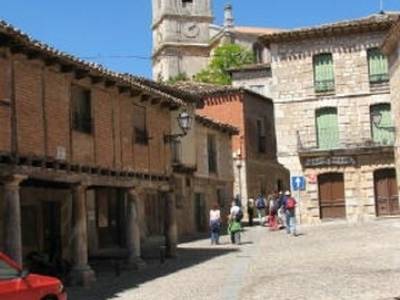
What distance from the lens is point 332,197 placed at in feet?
129

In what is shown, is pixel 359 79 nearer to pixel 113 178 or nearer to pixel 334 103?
pixel 334 103

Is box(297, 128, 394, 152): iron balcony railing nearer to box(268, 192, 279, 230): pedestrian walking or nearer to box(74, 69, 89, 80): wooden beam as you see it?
box(268, 192, 279, 230): pedestrian walking

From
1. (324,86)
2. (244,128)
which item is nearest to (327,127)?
(324,86)

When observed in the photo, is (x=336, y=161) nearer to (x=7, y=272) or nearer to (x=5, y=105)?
(x=5, y=105)

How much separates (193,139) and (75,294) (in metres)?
19.6

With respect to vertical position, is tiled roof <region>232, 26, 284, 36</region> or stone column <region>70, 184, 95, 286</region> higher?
tiled roof <region>232, 26, 284, 36</region>

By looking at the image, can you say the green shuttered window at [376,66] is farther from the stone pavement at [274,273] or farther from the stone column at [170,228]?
the stone column at [170,228]

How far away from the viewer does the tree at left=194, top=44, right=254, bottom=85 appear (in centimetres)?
6688

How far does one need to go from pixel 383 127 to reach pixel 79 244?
24754mm

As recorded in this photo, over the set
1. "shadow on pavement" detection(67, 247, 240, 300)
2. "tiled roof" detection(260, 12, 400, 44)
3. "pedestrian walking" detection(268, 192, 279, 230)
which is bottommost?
"shadow on pavement" detection(67, 247, 240, 300)

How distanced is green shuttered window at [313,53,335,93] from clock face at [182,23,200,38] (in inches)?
1850

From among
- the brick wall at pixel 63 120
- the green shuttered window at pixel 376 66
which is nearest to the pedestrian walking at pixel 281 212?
the green shuttered window at pixel 376 66

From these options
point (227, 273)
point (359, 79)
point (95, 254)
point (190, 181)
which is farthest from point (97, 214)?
point (359, 79)

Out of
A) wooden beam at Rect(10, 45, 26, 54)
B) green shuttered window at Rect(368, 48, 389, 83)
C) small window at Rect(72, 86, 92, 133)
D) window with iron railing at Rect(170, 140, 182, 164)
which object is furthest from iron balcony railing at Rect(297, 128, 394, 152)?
wooden beam at Rect(10, 45, 26, 54)
